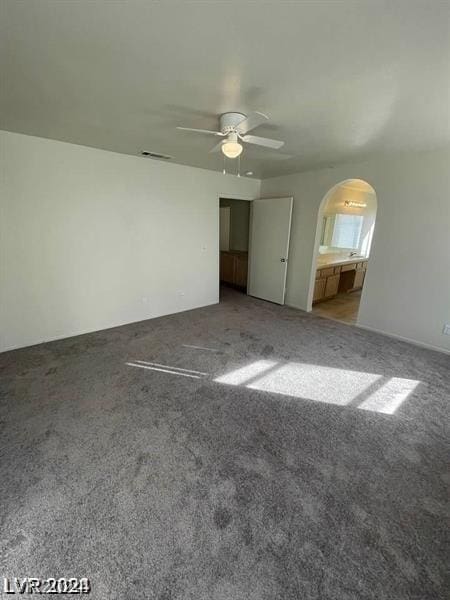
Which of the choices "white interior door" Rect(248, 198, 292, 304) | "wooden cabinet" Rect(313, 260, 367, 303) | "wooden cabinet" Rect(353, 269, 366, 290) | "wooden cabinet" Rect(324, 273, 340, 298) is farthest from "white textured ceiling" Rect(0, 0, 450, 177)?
"wooden cabinet" Rect(353, 269, 366, 290)

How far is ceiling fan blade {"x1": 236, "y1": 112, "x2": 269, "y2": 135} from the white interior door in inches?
102

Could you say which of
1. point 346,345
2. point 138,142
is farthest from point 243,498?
point 138,142

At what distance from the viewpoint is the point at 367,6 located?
3.66 feet

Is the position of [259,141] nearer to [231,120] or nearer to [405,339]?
[231,120]

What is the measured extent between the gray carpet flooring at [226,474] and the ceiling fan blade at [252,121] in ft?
7.56

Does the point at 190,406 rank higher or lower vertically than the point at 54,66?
lower

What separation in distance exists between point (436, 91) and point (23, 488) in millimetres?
3769

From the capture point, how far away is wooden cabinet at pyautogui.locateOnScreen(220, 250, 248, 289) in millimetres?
6109

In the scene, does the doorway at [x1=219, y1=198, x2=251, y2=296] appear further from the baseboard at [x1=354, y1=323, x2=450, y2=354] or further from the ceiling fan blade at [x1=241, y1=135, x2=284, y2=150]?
the ceiling fan blade at [x1=241, y1=135, x2=284, y2=150]

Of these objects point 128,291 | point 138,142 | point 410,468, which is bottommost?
point 410,468

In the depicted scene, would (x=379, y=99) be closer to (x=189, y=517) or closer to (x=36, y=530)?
(x=189, y=517)

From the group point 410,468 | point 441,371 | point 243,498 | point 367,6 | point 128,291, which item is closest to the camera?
point 367,6

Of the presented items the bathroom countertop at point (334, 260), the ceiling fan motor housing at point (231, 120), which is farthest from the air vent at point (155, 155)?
the bathroom countertop at point (334, 260)

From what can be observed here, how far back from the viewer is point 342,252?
20.3 ft
